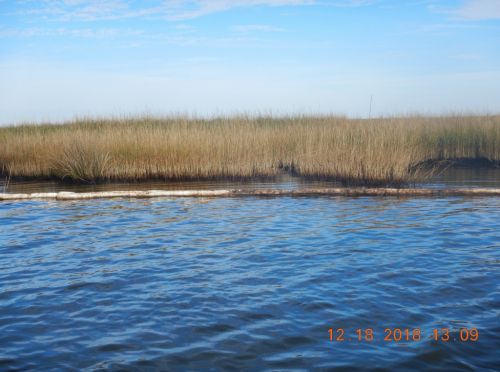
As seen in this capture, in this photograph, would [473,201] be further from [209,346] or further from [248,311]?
[209,346]

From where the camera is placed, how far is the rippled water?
3.60 m

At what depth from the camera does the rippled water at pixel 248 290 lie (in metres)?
3.60

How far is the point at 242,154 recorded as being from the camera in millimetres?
13453

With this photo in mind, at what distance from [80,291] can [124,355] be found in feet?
4.68

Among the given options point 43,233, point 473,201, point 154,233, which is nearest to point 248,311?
point 154,233

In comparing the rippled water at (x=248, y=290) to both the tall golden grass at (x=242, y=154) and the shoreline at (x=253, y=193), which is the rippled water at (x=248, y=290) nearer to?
the shoreline at (x=253, y=193)

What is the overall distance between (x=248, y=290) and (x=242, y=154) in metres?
8.88

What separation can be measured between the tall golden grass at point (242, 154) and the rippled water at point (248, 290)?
3.42m

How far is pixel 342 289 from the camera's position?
4.71 metres

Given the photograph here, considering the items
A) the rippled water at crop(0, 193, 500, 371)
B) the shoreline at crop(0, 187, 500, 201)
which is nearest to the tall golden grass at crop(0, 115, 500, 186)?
the shoreline at crop(0, 187, 500, 201)
